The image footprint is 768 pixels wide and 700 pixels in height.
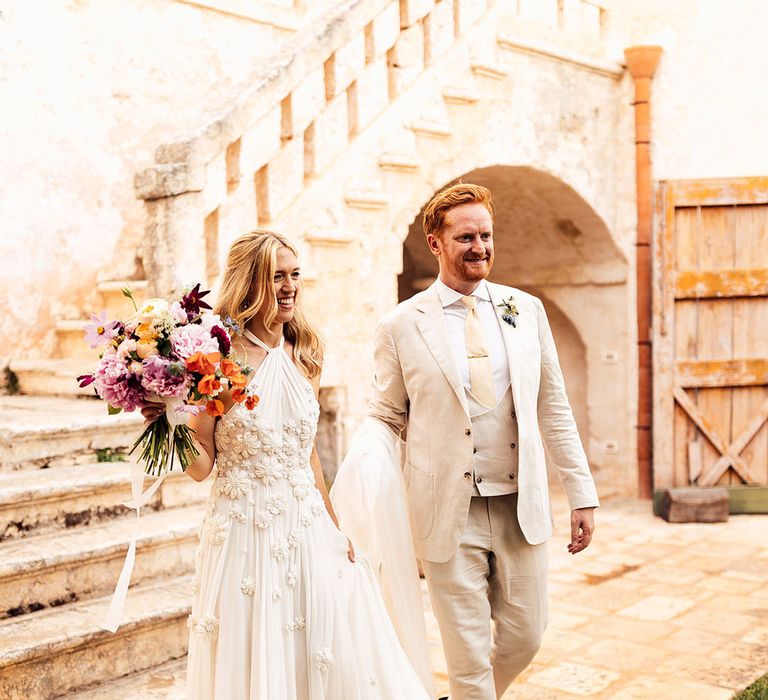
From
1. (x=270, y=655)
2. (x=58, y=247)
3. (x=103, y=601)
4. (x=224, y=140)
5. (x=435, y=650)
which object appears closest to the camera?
(x=270, y=655)

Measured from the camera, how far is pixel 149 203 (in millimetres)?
5070

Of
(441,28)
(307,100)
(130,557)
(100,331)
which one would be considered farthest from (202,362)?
(441,28)

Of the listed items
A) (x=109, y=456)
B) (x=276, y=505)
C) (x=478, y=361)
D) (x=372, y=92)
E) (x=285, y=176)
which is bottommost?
(x=109, y=456)

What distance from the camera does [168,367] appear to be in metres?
2.44

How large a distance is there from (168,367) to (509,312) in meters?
1.32

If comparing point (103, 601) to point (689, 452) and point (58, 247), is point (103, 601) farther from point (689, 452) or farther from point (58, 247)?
point (689, 452)

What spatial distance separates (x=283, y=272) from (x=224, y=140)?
96.4 inches

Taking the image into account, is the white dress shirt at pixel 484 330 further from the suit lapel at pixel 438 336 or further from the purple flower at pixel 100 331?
the purple flower at pixel 100 331

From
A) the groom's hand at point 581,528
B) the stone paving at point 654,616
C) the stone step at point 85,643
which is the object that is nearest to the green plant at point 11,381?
the stone step at point 85,643

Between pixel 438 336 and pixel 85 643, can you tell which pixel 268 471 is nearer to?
pixel 438 336

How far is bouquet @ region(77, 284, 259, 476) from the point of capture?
96.5 inches

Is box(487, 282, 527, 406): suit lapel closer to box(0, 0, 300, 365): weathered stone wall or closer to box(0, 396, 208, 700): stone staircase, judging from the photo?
box(0, 396, 208, 700): stone staircase

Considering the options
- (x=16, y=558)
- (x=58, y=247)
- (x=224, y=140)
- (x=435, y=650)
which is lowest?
(x=435, y=650)

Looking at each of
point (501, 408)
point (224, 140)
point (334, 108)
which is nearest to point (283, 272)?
point (501, 408)
